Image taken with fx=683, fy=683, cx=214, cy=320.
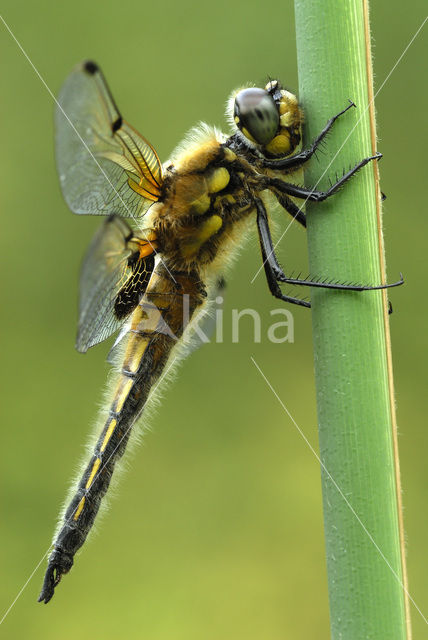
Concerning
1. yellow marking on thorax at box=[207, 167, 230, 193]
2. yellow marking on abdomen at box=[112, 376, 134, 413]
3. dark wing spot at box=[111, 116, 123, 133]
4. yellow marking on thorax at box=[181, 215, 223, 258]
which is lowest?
yellow marking on abdomen at box=[112, 376, 134, 413]

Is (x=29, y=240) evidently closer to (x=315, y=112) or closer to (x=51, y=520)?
(x=51, y=520)

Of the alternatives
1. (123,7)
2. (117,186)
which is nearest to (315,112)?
(117,186)

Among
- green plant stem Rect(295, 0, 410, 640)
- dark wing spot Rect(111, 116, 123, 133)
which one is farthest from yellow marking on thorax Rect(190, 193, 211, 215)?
green plant stem Rect(295, 0, 410, 640)

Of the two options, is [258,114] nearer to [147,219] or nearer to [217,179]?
[217,179]

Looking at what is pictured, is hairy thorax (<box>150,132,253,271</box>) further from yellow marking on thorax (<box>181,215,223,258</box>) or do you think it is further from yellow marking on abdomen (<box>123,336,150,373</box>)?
yellow marking on abdomen (<box>123,336,150,373</box>)

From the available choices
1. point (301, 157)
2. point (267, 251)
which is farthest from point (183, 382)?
point (301, 157)

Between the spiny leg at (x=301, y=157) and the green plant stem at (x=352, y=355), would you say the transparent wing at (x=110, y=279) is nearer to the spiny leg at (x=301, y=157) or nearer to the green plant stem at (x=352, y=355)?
the spiny leg at (x=301, y=157)

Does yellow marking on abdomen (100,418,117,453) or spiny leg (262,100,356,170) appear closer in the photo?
spiny leg (262,100,356,170)

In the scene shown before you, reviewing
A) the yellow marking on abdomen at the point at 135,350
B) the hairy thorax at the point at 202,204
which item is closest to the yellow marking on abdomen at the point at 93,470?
the yellow marking on abdomen at the point at 135,350
